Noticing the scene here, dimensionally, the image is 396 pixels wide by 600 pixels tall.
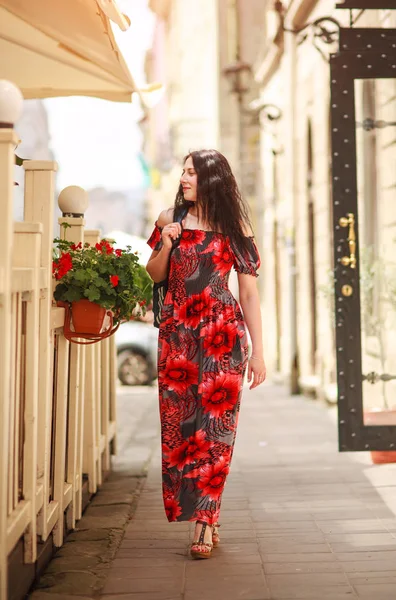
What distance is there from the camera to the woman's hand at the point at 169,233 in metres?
4.82

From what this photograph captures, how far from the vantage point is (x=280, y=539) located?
510 centimetres

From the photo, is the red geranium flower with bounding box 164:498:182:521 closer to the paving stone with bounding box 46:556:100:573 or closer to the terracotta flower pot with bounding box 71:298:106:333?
the paving stone with bounding box 46:556:100:573

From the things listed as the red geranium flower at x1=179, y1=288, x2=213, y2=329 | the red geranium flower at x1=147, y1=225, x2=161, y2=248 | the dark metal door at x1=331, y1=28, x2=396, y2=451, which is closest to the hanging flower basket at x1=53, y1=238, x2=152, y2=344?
the red geranium flower at x1=147, y1=225, x2=161, y2=248

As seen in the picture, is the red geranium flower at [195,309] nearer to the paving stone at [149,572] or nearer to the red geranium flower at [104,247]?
the red geranium flower at [104,247]

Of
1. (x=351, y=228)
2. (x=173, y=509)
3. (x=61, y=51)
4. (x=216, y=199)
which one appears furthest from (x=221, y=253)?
(x=61, y=51)

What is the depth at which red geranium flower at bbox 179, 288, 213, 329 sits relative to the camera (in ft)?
15.8

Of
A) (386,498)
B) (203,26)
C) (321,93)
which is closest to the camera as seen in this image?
(386,498)

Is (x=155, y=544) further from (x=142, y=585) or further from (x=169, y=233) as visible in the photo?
(x=169, y=233)

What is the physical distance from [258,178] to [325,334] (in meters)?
10.5

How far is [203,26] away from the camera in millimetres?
32438

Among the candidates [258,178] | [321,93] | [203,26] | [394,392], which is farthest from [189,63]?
[394,392]

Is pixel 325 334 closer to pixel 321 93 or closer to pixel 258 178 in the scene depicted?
pixel 321 93

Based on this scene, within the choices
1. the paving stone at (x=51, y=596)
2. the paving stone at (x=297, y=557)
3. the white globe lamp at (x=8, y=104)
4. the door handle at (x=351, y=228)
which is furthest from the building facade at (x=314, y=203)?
the white globe lamp at (x=8, y=104)

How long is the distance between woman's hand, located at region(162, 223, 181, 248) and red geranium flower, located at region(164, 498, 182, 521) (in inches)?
47.2
